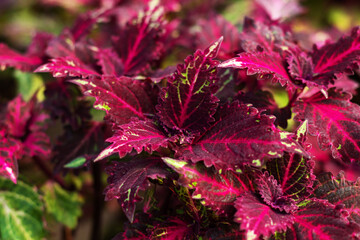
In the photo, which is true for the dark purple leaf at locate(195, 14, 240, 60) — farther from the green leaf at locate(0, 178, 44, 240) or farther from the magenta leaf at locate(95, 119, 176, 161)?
the green leaf at locate(0, 178, 44, 240)

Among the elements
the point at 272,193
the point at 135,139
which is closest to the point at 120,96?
the point at 135,139

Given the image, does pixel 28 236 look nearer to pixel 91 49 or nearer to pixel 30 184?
pixel 30 184

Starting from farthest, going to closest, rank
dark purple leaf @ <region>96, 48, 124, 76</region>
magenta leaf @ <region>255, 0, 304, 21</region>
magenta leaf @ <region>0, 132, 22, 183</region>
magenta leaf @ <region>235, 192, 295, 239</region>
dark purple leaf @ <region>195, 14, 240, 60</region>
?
magenta leaf @ <region>255, 0, 304, 21</region> → dark purple leaf @ <region>195, 14, 240, 60</region> → dark purple leaf @ <region>96, 48, 124, 76</region> → magenta leaf @ <region>0, 132, 22, 183</region> → magenta leaf @ <region>235, 192, 295, 239</region>

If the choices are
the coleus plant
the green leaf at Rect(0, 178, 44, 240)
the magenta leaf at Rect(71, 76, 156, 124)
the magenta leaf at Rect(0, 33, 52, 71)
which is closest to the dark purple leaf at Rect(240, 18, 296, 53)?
the coleus plant

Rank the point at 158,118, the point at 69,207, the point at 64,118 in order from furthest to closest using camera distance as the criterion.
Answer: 1. the point at 69,207
2. the point at 64,118
3. the point at 158,118

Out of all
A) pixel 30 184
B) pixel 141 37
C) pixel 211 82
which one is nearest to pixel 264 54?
pixel 211 82

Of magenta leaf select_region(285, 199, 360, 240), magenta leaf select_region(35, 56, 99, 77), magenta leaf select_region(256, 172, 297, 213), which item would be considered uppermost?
magenta leaf select_region(35, 56, 99, 77)

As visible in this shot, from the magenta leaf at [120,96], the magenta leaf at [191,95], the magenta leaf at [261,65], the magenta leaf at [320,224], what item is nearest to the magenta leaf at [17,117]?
the magenta leaf at [120,96]
